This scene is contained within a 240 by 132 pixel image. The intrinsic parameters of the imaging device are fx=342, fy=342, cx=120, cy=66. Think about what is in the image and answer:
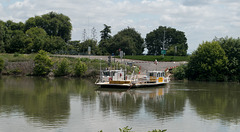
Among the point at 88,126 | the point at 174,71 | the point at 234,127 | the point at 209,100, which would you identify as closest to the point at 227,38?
the point at 174,71

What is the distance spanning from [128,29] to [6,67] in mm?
52889

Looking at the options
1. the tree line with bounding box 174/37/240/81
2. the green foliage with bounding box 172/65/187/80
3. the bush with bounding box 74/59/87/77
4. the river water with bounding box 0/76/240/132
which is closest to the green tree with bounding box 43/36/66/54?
the bush with bounding box 74/59/87/77

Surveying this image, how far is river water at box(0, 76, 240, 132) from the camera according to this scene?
26.1 metres

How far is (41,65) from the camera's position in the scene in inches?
2798

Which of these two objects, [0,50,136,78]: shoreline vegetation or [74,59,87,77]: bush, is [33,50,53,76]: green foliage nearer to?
[0,50,136,78]: shoreline vegetation

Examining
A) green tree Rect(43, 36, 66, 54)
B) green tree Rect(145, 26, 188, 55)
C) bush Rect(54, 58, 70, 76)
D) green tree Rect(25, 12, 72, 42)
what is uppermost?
green tree Rect(25, 12, 72, 42)

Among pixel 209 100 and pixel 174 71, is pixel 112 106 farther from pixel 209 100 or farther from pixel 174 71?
pixel 174 71

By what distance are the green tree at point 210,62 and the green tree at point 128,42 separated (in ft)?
133

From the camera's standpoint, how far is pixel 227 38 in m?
67.4

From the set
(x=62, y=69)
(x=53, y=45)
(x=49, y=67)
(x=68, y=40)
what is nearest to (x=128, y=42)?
(x=53, y=45)

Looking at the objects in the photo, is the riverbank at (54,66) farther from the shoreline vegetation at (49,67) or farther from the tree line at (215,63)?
the tree line at (215,63)

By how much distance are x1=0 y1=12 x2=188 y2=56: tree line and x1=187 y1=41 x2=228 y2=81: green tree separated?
31.3m

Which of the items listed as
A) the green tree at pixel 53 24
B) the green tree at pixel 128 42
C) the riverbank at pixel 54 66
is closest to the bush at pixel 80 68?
the riverbank at pixel 54 66

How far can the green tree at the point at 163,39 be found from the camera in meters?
116
